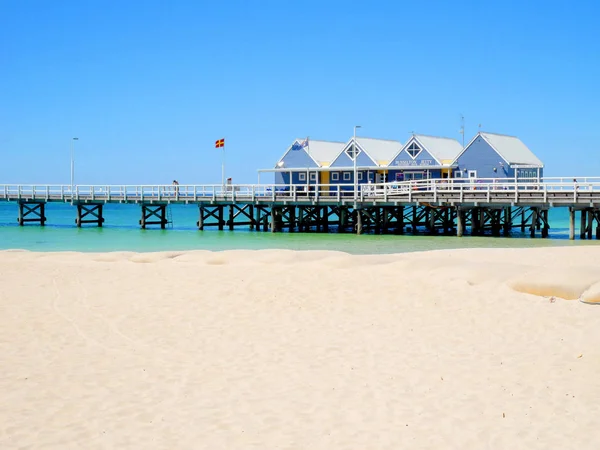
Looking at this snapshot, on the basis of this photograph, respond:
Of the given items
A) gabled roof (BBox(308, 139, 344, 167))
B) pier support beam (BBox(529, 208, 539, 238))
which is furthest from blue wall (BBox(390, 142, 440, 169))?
pier support beam (BBox(529, 208, 539, 238))

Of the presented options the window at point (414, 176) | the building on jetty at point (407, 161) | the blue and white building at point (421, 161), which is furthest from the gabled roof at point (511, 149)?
the window at point (414, 176)

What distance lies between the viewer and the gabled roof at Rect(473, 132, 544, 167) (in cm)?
4266

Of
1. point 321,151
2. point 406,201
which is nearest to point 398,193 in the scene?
point 406,201

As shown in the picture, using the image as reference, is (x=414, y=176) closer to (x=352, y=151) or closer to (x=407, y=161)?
(x=407, y=161)

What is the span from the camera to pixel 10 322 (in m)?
11.0

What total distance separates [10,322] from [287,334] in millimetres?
4058

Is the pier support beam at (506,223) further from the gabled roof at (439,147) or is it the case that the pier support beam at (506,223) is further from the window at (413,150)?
the window at (413,150)

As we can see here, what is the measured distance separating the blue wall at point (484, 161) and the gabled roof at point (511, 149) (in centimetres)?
28

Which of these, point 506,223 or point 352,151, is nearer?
point 506,223

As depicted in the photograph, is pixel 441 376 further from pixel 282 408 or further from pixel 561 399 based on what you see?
pixel 282 408

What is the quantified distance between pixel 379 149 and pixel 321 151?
14.1ft

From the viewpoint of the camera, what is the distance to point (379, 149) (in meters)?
49.8

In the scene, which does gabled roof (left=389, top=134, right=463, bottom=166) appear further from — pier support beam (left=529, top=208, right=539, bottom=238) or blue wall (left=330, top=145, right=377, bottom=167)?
pier support beam (left=529, top=208, right=539, bottom=238)

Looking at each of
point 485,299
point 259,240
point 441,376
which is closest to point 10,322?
point 441,376
